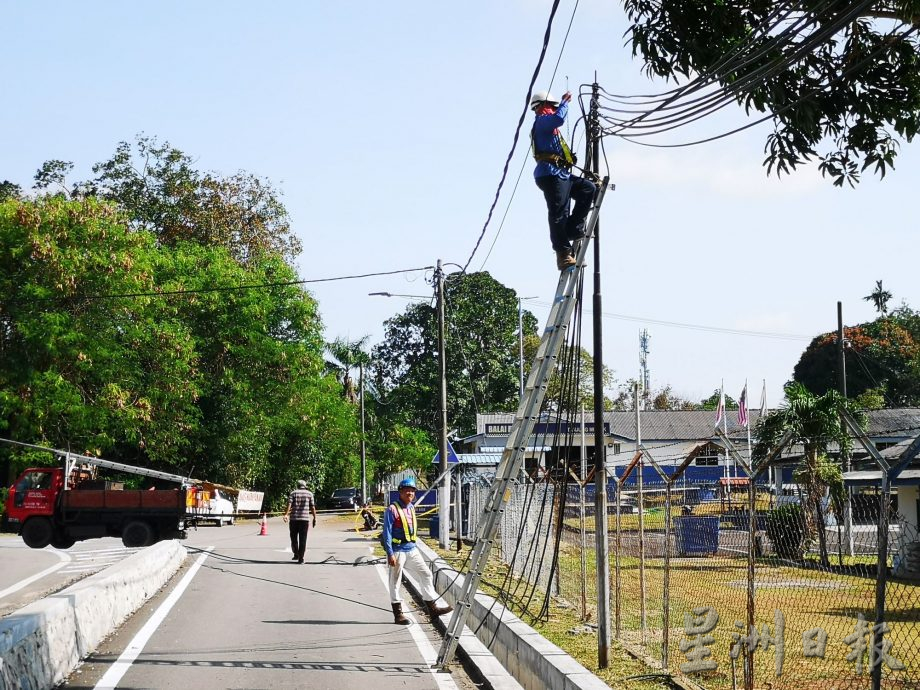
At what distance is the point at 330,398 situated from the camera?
182 ft

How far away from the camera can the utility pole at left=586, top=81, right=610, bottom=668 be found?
9891 mm

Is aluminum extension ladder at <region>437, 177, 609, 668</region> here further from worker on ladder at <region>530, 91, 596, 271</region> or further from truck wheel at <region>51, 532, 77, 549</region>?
truck wheel at <region>51, 532, 77, 549</region>

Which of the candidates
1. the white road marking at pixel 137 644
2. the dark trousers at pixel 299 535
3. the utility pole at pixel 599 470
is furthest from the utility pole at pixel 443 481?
the utility pole at pixel 599 470

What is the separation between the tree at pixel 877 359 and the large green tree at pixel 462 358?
77.4 feet

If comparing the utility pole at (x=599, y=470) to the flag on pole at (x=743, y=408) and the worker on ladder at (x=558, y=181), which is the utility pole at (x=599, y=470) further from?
the flag on pole at (x=743, y=408)

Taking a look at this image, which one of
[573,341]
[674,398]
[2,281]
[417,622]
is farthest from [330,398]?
[674,398]

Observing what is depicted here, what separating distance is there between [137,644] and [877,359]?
7421cm

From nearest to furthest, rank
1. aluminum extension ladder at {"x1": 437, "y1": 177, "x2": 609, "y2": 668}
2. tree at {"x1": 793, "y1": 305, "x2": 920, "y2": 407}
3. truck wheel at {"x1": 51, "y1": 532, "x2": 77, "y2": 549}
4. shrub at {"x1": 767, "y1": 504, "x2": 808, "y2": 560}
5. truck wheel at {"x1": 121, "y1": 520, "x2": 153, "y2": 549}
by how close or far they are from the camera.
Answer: aluminum extension ladder at {"x1": 437, "y1": 177, "x2": 609, "y2": 668}, shrub at {"x1": 767, "y1": 504, "x2": 808, "y2": 560}, truck wheel at {"x1": 121, "y1": 520, "x2": 153, "y2": 549}, truck wheel at {"x1": 51, "y1": 532, "x2": 77, "y2": 549}, tree at {"x1": 793, "y1": 305, "x2": 920, "y2": 407}

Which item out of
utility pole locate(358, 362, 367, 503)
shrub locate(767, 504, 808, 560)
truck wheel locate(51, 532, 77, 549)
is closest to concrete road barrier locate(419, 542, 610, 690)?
shrub locate(767, 504, 808, 560)

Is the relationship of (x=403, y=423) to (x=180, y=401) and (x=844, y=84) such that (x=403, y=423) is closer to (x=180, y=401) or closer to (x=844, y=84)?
(x=180, y=401)

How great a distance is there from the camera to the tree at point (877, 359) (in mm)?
76438

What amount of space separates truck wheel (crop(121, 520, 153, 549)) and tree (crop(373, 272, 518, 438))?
43546 millimetres

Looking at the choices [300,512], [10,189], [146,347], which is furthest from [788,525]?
[10,189]

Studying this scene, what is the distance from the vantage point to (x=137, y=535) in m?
28.5
